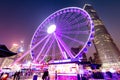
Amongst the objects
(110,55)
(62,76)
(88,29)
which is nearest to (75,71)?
(62,76)

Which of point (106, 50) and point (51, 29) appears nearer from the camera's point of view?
point (51, 29)

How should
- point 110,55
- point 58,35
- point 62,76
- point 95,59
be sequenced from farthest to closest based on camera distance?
point 95,59 → point 110,55 → point 58,35 → point 62,76

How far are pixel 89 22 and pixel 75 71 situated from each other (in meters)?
9.66

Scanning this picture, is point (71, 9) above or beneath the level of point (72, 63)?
above

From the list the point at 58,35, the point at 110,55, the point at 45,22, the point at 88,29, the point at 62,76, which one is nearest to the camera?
the point at 62,76

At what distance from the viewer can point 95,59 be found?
88.8 m

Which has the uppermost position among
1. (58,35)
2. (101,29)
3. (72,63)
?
(101,29)

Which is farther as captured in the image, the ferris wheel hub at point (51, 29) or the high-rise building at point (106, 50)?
the high-rise building at point (106, 50)

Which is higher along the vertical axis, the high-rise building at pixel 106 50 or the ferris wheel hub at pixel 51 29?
the high-rise building at pixel 106 50

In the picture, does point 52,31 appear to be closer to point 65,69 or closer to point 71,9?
point 71,9

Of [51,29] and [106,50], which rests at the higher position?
[106,50]

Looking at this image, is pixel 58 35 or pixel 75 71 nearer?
pixel 75 71

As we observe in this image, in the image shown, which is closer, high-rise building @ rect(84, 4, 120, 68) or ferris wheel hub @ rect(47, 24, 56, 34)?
ferris wheel hub @ rect(47, 24, 56, 34)

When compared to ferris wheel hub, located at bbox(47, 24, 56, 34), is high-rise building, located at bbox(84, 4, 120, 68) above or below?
above
